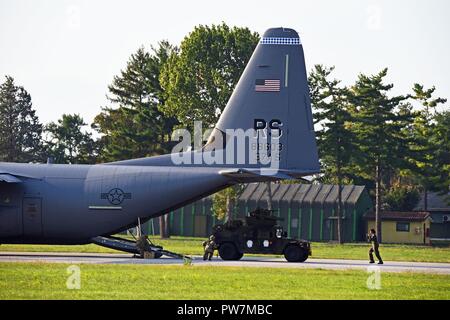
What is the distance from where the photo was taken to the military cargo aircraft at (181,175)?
39.6 meters

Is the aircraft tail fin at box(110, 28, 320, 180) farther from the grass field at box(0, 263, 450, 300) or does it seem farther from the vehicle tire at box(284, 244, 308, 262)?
the grass field at box(0, 263, 450, 300)

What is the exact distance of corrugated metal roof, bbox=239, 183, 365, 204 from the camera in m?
86.3

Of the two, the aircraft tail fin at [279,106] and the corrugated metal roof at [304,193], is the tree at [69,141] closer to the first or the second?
the corrugated metal roof at [304,193]

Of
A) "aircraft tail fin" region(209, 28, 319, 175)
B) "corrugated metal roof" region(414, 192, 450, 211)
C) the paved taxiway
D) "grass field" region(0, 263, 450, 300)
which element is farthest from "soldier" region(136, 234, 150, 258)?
"corrugated metal roof" region(414, 192, 450, 211)

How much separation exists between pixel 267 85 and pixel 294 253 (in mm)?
7207

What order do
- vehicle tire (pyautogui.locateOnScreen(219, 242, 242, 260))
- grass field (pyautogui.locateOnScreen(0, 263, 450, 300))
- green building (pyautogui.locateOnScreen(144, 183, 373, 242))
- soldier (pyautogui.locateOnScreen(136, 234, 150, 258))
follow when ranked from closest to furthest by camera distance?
grass field (pyautogui.locateOnScreen(0, 263, 450, 300)), vehicle tire (pyautogui.locateOnScreen(219, 242, 242, 260)), soldier (pyautogui.locateOnScreen(136, 234, 150, 258)), green building (pyautogui.locateOnScreen(144, 183, 373, 242))

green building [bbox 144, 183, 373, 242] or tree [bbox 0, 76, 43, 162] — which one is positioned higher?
tree [bbox 0, 76, 43, 162]

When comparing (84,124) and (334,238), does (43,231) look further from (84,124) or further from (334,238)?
(84,124)

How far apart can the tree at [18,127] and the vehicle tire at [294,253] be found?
206 feet

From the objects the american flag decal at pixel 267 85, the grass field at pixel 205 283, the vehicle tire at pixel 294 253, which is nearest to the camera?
the grass field at pixel 205 283

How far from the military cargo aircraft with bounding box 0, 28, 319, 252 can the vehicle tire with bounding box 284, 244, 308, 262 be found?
305 centimetres

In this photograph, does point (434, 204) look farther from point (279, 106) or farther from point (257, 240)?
point (257, 240)

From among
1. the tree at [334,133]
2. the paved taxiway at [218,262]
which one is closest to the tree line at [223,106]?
the tree at [334,133]

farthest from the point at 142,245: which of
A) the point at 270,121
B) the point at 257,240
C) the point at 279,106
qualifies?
the point at 279,106
